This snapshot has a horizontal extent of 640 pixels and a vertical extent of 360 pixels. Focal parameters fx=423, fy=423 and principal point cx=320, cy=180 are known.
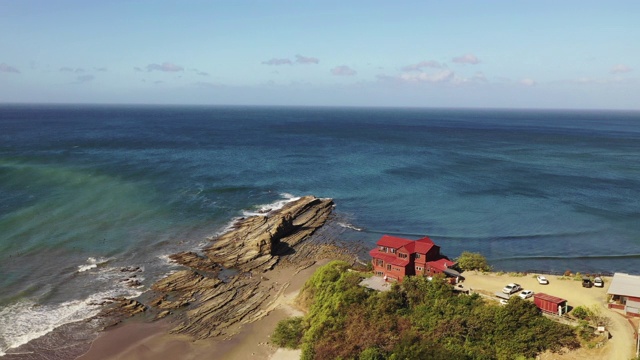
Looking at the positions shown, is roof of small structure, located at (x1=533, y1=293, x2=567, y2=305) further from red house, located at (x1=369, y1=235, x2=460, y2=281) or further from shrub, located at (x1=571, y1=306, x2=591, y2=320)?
red house, located at (x1=369, y1=235, x2=460, y2=281)

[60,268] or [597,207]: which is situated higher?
[597,207]

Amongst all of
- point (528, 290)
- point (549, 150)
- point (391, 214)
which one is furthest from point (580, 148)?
point (528, 290)

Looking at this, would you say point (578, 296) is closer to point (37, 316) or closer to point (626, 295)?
point (626, 295)

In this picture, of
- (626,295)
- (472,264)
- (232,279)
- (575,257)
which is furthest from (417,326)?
(575,257)

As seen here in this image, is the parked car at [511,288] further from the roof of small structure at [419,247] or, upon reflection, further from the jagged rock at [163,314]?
the jagged rock at [163,314]

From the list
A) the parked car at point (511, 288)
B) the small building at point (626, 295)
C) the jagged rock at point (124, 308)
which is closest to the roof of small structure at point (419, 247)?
the parked car at point (511, 288)

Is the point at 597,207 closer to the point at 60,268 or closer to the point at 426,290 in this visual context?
the point at 426,290

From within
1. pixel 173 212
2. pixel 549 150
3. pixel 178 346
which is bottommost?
pixel 178 346
